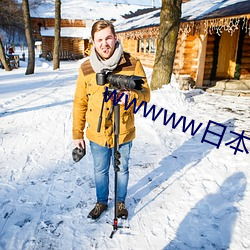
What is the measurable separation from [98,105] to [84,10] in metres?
36.5

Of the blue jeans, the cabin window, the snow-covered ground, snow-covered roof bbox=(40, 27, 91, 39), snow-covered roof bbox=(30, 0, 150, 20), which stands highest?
snow-covered roof bbox=(30, 0, 150, 20)

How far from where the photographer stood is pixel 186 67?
9.99 meters

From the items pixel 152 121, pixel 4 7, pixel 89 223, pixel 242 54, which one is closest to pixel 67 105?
pixel 152 121

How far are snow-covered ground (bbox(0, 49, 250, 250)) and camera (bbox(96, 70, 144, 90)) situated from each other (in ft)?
4.92

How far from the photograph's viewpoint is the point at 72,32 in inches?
1184

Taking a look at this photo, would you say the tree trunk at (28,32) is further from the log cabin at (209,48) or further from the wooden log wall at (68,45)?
the wooden log wall at (68,45)

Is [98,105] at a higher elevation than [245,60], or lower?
lower

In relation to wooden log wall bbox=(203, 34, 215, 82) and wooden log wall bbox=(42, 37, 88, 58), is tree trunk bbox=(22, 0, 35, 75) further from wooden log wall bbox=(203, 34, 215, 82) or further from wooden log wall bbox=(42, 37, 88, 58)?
wooden log wall bbox=(42, 37, 88, 58)

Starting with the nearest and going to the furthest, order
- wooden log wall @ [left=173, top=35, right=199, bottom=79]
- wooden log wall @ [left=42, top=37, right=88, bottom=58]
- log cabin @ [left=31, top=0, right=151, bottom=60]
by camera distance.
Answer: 1. wooden log wall @ [left=173, top=35, right=199, bottom=79]
2. log cabin @ [left=31, top=0, right=151, bottom=60]
3. wooden log wall @ [left=42, top=37, right=88, bottom=58]

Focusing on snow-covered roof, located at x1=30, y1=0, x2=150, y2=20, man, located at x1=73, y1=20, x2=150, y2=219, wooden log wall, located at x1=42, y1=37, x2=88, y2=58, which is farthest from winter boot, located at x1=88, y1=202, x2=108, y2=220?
snow-covered roof, located at x1=30, y1=0, x2=150, y2=20

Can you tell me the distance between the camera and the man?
6.13 feet

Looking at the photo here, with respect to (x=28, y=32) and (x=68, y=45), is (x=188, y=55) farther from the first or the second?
(x=68, y=45)

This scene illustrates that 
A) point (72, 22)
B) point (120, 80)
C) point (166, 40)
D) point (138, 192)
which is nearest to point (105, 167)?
point (138, 192)

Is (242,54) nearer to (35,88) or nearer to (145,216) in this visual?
(35,88)
